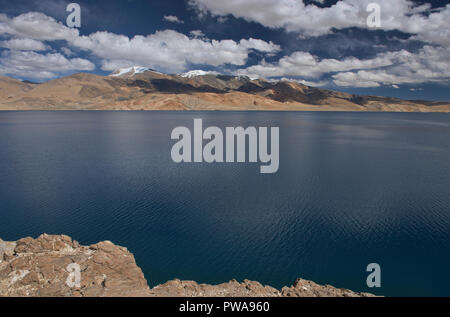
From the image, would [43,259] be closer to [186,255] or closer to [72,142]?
[186,255]

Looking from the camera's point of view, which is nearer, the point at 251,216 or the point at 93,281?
the point at 93,281

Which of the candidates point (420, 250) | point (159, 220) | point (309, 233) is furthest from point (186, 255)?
point (420, 250)

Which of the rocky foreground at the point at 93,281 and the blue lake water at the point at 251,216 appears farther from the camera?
the blue lake water at the point at 251,216

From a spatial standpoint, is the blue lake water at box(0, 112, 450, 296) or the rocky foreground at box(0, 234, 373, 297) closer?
the rocky foreground at box(0, 234, 373, 297)
